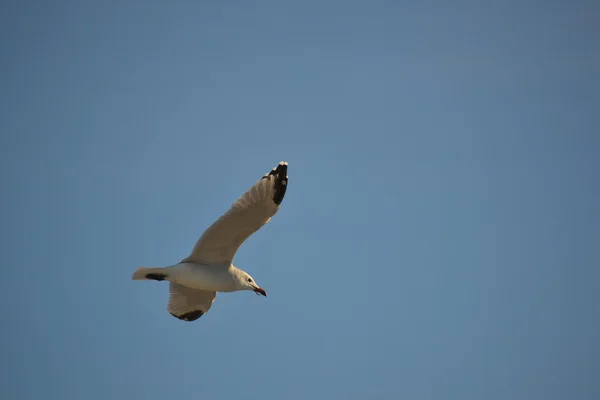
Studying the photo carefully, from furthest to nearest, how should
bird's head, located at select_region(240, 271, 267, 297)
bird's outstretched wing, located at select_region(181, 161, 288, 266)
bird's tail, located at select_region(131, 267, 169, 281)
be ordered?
bird's head, located at select_region(240, 271, 267, 297), bird's tail, located at select_region(131, 267, 169, 281), bird's outstretched wing, located at select_region(181, 161, 288, 266)

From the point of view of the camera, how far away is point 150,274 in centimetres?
1136

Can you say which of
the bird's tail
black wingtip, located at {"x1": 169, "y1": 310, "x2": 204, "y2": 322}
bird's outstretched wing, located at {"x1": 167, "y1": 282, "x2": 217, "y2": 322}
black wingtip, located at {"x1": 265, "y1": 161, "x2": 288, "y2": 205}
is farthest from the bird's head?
black wingtip, located at {"x1": 265, "y1": 161, "x2": 288, "y2": 205}

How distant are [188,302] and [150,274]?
164 cm

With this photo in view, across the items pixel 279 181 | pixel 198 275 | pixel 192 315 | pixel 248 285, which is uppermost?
pixel 279 181

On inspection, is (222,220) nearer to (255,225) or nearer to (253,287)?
(255,225)

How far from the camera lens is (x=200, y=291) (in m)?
12.8

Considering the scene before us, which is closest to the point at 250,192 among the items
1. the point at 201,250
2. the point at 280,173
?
the point at 280,173

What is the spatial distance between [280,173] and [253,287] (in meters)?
1.99

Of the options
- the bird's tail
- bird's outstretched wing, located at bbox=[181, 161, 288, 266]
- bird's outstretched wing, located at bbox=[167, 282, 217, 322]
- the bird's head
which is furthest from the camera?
bird's outstretched wing, located at bbox=[167, 282, 217, 322]

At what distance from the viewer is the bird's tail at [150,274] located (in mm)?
11305

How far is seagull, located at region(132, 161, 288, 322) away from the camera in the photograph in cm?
1092

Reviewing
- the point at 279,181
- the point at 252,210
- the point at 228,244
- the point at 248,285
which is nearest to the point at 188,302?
the point at 248,285

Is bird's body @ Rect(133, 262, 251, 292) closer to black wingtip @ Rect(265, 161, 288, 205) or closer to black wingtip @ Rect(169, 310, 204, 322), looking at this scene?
black wingtip @ Rect(169, 310, 204, 322)

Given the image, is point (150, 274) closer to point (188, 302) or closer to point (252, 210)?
point (188, 302)
